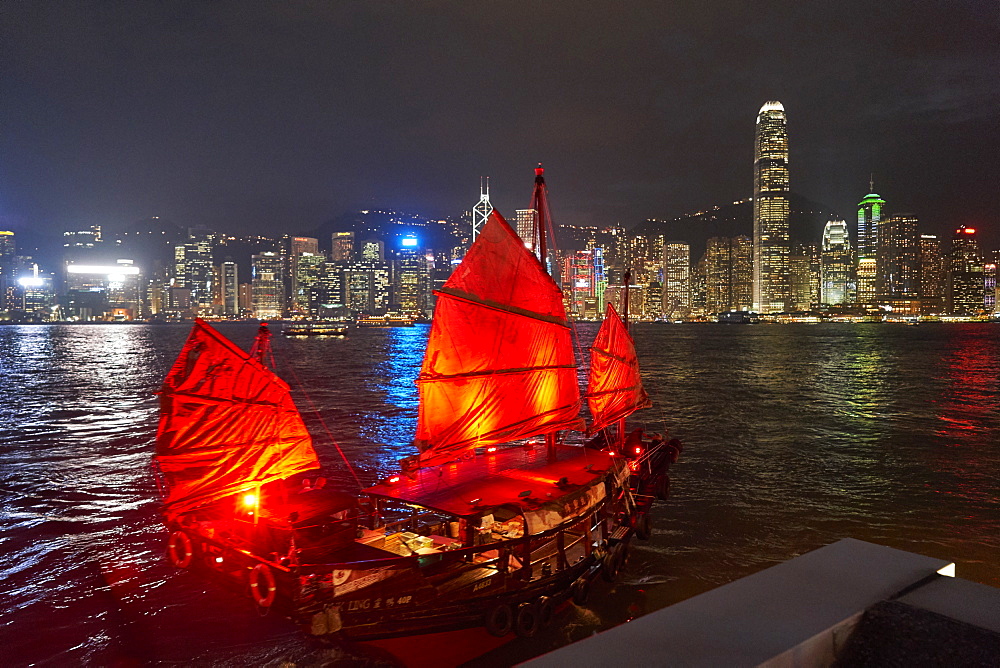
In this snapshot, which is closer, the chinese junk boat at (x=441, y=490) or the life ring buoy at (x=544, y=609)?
the chinese junk boat at (x=441, y=490)

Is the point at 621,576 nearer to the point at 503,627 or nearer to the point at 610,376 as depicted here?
the point at 503,627

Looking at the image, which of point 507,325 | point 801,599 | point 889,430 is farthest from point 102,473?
point 889,430

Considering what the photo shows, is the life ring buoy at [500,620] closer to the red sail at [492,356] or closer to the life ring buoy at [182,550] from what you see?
the red sail at [492,356]

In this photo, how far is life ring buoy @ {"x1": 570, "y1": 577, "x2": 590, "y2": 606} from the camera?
12512 mm

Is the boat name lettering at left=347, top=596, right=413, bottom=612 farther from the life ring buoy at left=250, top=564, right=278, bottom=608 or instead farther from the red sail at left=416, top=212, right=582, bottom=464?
the red sail at left=416, top=212, right=582, bottom=464

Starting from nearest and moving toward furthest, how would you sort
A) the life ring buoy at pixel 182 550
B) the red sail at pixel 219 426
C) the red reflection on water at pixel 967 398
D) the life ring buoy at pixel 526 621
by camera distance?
the life ring buoy at pixel 182 550, the life ring buoy at pixel 526 621, the red sail at pixel 219 426, the red reflection on water at pixel 967 398

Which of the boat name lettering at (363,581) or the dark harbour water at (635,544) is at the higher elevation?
the boat name lettering at (363,581)

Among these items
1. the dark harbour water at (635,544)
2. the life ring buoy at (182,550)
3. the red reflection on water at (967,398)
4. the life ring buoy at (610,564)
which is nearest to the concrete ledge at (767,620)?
the dark harbour water at (635,544)

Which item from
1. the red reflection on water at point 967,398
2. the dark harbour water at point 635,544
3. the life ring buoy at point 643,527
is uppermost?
the life ring buoy at point 643,527

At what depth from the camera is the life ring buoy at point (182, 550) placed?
10938mm

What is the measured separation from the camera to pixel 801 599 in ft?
9.85

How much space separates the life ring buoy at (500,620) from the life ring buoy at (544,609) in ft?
2.11

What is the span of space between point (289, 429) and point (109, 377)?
63.5m

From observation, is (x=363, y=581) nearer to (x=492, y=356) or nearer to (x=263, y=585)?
(x=263, y=585)
